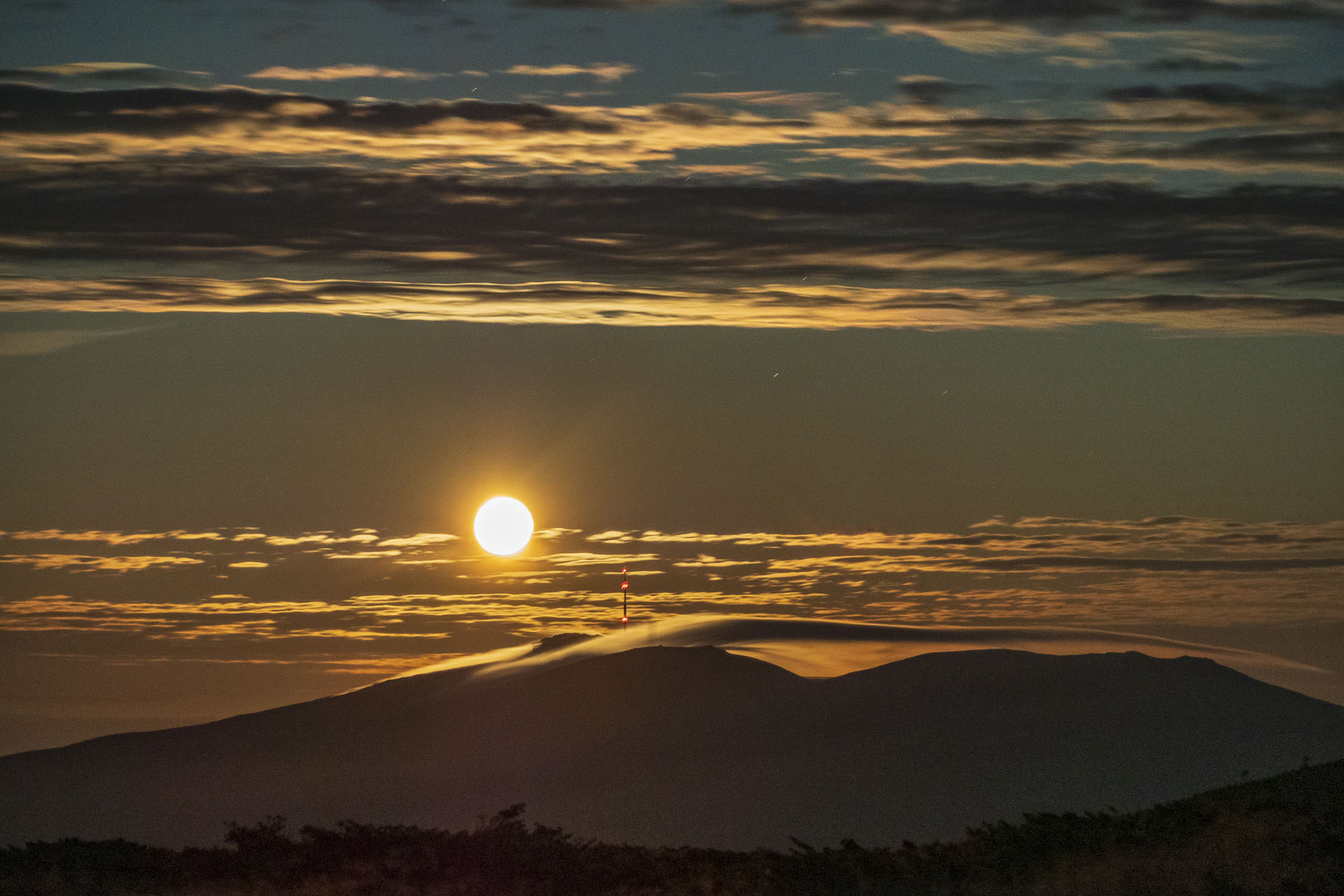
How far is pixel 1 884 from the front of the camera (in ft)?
79.0

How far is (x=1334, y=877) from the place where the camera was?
19.8m

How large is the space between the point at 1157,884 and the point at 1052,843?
2.31 m

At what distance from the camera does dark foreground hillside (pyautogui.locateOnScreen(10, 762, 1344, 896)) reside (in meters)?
20.6

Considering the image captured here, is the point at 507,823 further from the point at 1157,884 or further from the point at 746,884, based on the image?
the point at 1157,884

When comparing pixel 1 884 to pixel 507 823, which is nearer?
pixel 1 884

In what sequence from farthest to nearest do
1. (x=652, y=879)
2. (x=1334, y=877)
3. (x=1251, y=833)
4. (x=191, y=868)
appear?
(x=191, y=868) → (x=652, y=879) → (x=1251, y=833) → (x=1334, y=877)

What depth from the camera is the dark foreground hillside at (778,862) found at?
20.6m

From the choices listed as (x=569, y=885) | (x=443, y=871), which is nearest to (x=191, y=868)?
(x=443, y=871)

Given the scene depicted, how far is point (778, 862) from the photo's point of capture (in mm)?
23094

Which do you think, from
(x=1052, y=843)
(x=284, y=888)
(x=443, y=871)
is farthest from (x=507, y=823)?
(x=1052, y=843)

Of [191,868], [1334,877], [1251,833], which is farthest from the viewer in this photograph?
[191,868]

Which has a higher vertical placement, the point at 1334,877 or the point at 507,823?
the point at 507,823

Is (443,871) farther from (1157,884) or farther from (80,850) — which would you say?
(1157,884)

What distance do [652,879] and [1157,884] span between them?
7.44 meters
